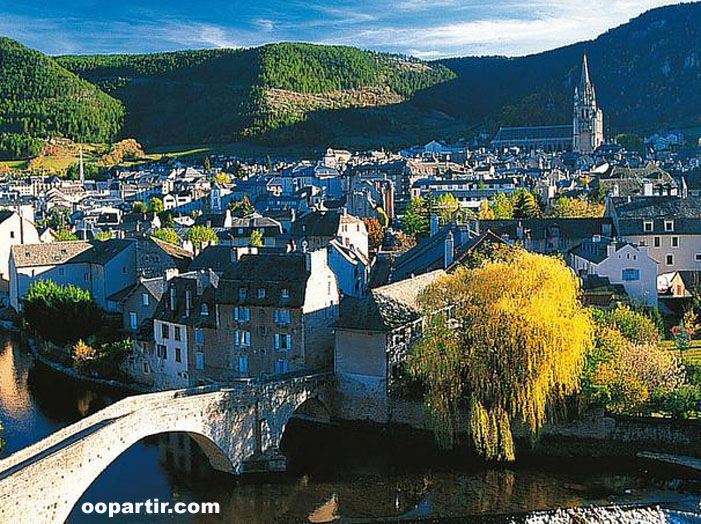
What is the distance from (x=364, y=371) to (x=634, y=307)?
17898 millimetres

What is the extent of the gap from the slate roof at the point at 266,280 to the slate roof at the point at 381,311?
246cm

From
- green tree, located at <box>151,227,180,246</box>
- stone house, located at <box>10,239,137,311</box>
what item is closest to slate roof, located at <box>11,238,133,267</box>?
stone house, located at <box>10,239,137,311</box>

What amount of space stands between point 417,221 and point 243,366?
46.7m

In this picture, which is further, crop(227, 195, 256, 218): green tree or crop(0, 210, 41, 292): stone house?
crop(227, 195, 256, 218): green tree

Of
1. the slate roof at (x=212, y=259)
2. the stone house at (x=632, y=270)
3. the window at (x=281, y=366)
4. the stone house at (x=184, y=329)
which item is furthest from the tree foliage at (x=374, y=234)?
the window at (x=281, y=366)

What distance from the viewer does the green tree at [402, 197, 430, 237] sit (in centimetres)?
8806

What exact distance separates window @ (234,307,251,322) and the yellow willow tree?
981cm

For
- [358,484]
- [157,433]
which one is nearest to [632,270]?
[358,484]

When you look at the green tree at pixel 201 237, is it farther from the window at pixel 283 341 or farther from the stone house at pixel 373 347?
the stone house at pixel 373 347

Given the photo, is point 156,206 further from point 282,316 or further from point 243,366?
point 282,316

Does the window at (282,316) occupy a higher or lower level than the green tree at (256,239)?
lower

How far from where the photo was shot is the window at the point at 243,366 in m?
44.8

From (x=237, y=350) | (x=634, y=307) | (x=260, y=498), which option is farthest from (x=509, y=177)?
(x=260, y=498)

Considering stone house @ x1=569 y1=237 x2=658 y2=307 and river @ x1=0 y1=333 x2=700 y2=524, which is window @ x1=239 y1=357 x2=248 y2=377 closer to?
river @ x1=0 y1=333 x2=700 y2=524
